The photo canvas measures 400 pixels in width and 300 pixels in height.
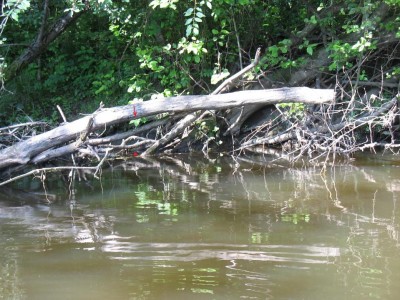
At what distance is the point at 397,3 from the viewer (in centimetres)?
958

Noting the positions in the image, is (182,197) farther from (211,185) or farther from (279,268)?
(279,268)

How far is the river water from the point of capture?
4301 millimetres

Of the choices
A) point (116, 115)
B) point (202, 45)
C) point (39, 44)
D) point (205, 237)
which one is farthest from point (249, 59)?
point (205, 237)

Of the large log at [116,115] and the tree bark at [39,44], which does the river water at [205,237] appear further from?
the tree bark at [39,44]

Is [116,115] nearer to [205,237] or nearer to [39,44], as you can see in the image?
[205,237]

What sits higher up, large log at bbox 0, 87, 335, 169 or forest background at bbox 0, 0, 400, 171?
forest background at bbox 0, 0, 400, 171

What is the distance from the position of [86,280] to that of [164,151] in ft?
A: 22.9

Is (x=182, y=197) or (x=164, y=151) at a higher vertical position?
(x=164, y=151)

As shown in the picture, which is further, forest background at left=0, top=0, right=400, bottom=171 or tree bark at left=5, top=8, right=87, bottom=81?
tree bark at left=5, top=8, right=87, bottom=81

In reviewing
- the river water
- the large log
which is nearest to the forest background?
the large log

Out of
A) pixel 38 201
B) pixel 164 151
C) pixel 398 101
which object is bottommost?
pixel 38 201

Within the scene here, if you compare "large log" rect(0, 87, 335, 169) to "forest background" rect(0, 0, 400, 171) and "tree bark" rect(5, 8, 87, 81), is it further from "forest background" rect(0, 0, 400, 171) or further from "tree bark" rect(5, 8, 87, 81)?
"tree bark" rect(5, 8, 87, 81)

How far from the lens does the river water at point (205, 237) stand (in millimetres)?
4301

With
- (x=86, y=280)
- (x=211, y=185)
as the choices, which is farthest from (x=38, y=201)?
(x=86, y=280)
